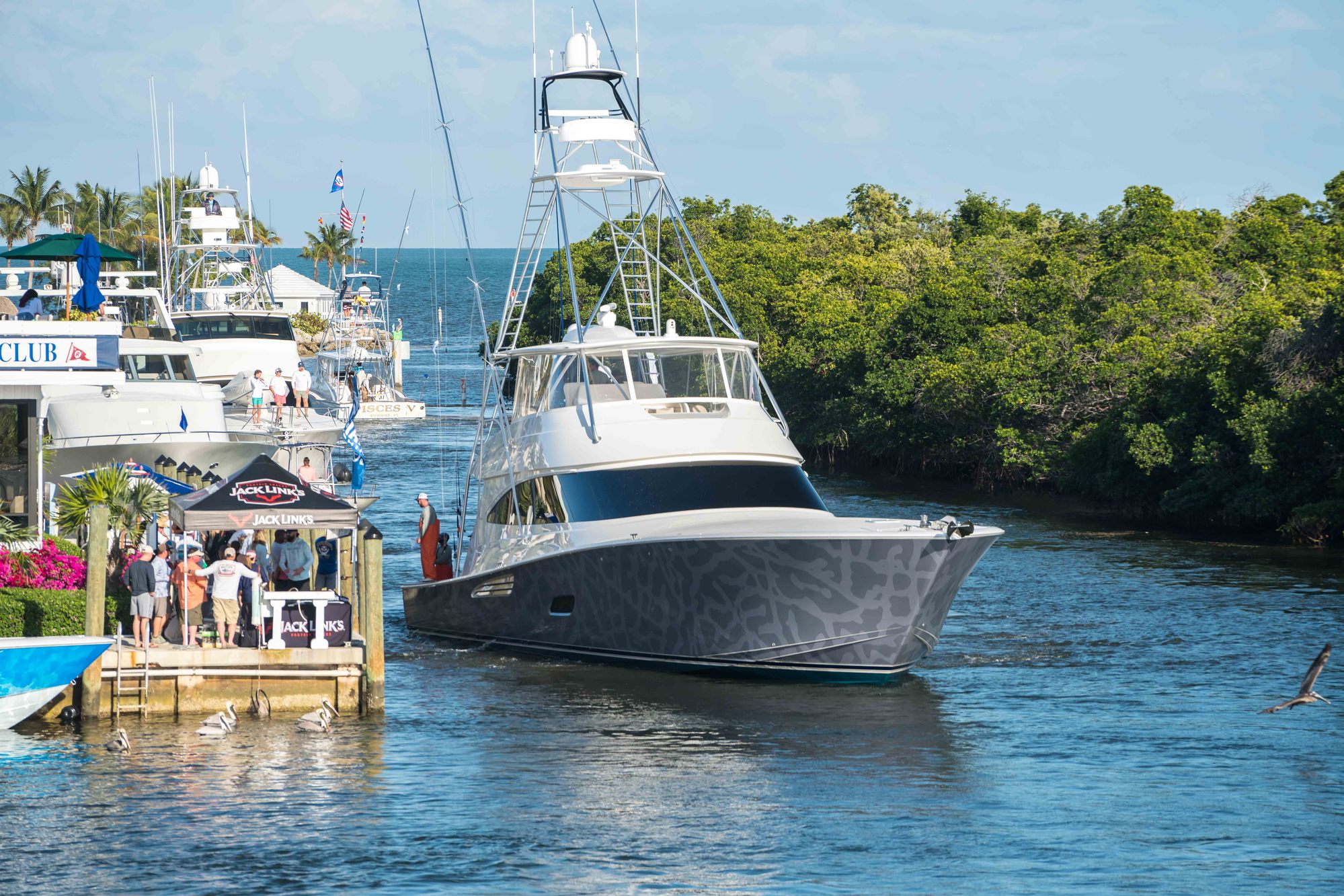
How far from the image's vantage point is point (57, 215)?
95.9 meters

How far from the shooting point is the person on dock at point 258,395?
115 ft

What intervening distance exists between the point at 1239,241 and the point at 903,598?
40.0 meters

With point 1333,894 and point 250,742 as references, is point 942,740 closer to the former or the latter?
point 1333,894

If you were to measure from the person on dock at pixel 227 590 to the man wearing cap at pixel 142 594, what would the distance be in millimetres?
656

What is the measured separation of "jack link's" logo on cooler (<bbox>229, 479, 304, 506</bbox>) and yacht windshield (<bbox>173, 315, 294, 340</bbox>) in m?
27.8

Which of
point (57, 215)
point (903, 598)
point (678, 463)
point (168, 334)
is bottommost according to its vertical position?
point (903, 598)

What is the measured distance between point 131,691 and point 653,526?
292 inches

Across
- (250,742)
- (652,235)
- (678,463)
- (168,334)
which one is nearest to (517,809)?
(250,742)

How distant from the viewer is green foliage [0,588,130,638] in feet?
64.0

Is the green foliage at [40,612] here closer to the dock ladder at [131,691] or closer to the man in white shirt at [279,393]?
the dock ladder at [131,691]

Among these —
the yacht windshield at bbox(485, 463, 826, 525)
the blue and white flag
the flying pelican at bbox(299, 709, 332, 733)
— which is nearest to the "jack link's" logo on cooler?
the flying pelican at bbox(299, 709, 332, 733)

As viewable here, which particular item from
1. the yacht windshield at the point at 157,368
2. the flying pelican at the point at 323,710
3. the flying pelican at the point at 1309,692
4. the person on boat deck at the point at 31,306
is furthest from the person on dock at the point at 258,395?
the flying pelican at the point at 1309,692

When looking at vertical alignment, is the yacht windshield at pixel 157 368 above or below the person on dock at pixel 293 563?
above

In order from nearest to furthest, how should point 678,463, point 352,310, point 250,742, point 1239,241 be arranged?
point 250,742
point 678,463
point 1239,241
point 352,310
